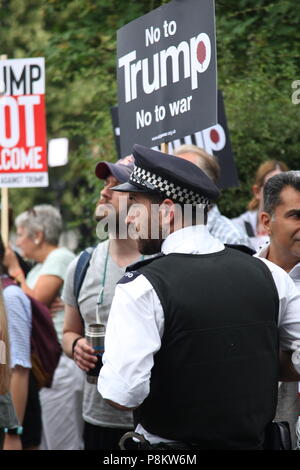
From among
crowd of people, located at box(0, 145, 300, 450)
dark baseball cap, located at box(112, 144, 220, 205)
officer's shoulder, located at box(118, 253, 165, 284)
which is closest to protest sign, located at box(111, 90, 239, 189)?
crowd of people, located at box(0, 145, 300, 450)

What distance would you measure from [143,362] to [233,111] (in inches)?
247

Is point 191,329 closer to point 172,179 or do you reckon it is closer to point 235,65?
point 172,179

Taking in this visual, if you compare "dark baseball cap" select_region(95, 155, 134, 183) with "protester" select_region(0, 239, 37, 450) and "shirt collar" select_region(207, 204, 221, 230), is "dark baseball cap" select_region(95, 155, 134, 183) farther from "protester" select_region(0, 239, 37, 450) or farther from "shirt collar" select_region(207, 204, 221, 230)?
"shirt collar" select_region(207, 204, 221, 230)

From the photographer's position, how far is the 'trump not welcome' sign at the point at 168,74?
470 centimetres

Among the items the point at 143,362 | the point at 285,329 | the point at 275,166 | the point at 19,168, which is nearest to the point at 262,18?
the point at 275,166

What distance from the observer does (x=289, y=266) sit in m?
4.25

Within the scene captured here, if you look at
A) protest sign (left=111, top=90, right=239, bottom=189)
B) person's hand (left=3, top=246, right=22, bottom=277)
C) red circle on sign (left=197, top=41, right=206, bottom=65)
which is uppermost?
red circle on sign (left=197, top=41, right=206, bottom=65)

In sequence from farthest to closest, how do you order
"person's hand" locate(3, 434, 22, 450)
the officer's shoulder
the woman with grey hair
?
Answer: the woman with grey hair < "person's hand" locate(3, 434, 22, 450) < the officer's shoulder

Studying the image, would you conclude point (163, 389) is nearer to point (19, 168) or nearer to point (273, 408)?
point (273, 408)

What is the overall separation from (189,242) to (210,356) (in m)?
0.42

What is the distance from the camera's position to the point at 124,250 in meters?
5.00

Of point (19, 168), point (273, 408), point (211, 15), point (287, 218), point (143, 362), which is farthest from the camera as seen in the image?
point (19, 168)

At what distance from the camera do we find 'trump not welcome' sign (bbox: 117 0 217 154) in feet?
15.4
